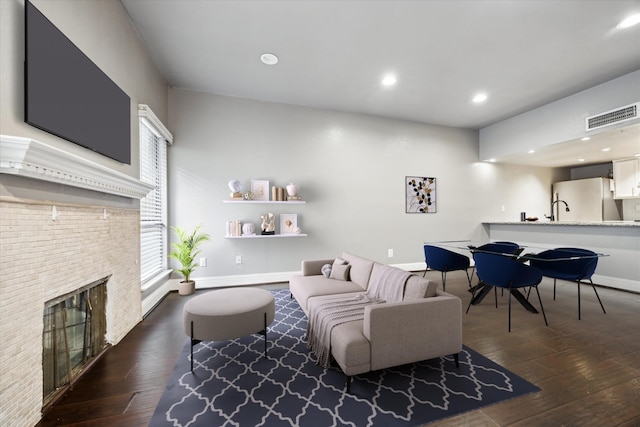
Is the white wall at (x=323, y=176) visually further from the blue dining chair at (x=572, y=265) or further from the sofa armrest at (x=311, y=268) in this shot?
the blue dining chair at (x=572, y=265)

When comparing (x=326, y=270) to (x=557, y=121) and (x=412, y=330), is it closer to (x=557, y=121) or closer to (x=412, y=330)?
(x=412, y=330)

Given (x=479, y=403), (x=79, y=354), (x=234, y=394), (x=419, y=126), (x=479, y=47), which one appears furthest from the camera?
(x=419, y=126)

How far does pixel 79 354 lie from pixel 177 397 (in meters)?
0.96

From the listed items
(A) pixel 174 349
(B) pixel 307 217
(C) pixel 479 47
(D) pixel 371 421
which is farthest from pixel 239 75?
(D) pixel 371 421

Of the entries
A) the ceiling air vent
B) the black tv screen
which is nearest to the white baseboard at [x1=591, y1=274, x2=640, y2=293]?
the ceiling air vent

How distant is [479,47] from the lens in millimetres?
2928

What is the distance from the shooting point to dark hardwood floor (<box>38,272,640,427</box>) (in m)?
1.48

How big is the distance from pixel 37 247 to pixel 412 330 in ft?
7.65

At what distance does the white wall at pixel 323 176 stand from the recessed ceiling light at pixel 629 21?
9.30 ft

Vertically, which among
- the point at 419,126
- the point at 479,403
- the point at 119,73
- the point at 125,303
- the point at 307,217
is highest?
the point at 419,126

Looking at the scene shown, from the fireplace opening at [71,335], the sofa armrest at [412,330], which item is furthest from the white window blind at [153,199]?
the sofa armrest at [412,330]

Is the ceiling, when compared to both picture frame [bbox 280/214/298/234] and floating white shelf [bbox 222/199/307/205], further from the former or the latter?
picture frame [bbox 280/214/298/234]

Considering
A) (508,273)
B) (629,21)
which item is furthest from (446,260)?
(629,21)

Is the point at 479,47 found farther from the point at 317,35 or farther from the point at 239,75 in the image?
the point at 239,75
